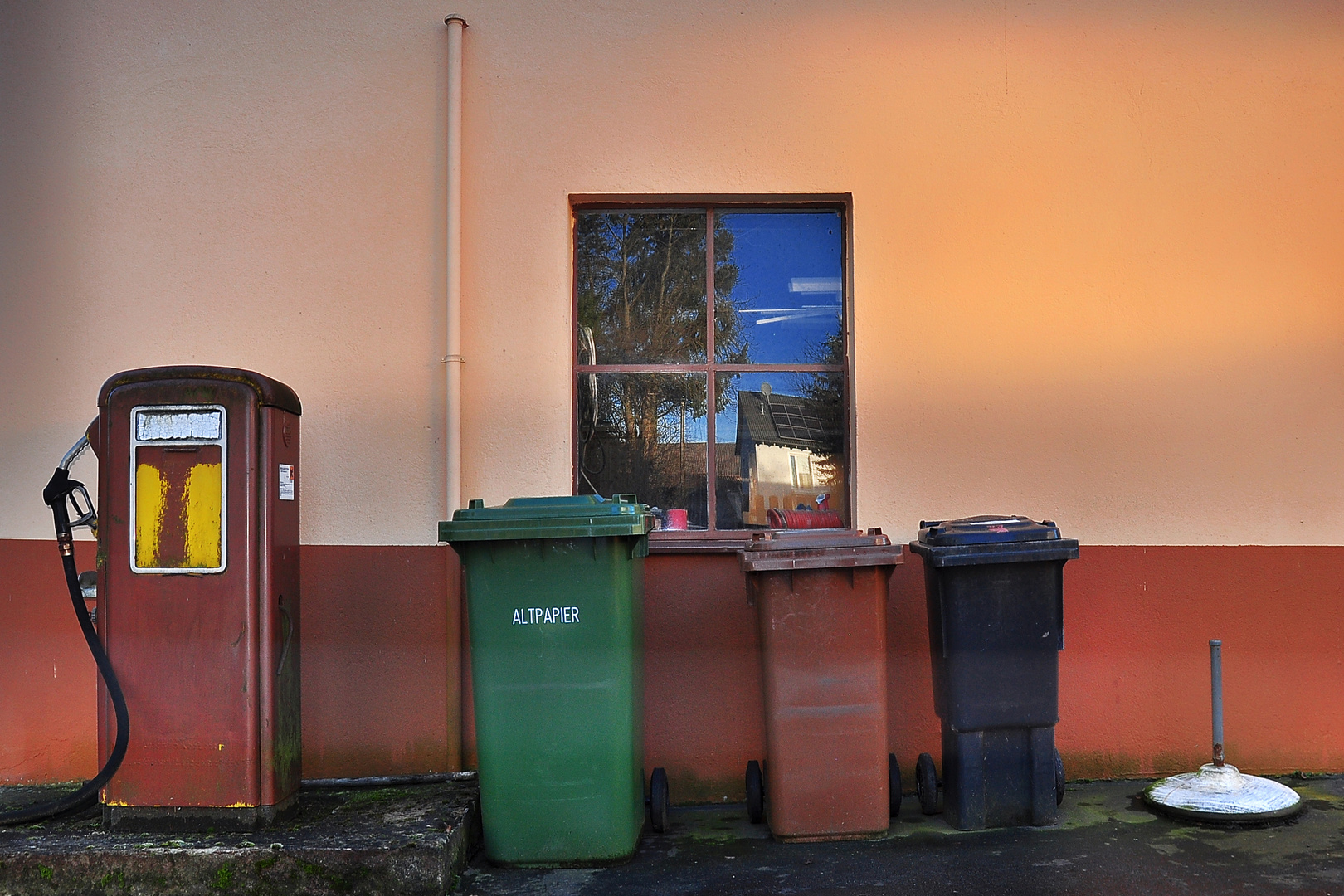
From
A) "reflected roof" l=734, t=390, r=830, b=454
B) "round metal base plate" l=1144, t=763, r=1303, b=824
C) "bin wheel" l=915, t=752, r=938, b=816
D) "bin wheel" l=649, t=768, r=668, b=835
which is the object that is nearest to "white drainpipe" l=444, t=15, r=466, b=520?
"reflected roof" l=734, t=390, r=830, b=454

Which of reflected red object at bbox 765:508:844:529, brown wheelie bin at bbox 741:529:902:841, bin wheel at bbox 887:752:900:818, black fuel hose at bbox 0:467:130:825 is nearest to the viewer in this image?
black fuel hose at bbox 0:467:130:825

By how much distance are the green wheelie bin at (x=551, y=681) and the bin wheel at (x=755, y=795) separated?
578 millimetres

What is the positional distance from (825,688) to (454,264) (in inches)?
93.8

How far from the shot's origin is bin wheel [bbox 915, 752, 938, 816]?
153 inches

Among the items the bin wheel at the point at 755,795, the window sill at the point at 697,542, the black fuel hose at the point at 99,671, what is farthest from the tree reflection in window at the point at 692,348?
the black fuel hose at the point at 99,671

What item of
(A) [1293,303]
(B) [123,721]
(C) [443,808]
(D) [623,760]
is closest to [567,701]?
(D) [623,760]

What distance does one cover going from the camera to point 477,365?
14.1 ft

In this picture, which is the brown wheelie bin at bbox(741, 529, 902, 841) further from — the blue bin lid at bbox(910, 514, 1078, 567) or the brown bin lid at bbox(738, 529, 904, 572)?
the blue bin lid at bbox(910, 514, 1078, 567)

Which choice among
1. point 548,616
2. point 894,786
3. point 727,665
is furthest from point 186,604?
point 894,786

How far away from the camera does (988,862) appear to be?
11.2 ft

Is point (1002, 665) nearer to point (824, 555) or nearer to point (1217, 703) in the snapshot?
point (824, 555)

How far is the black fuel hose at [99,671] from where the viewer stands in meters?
3.41

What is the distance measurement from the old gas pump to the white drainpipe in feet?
3.00

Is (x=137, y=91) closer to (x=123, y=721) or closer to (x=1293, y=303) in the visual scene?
(x=123, y=721)
